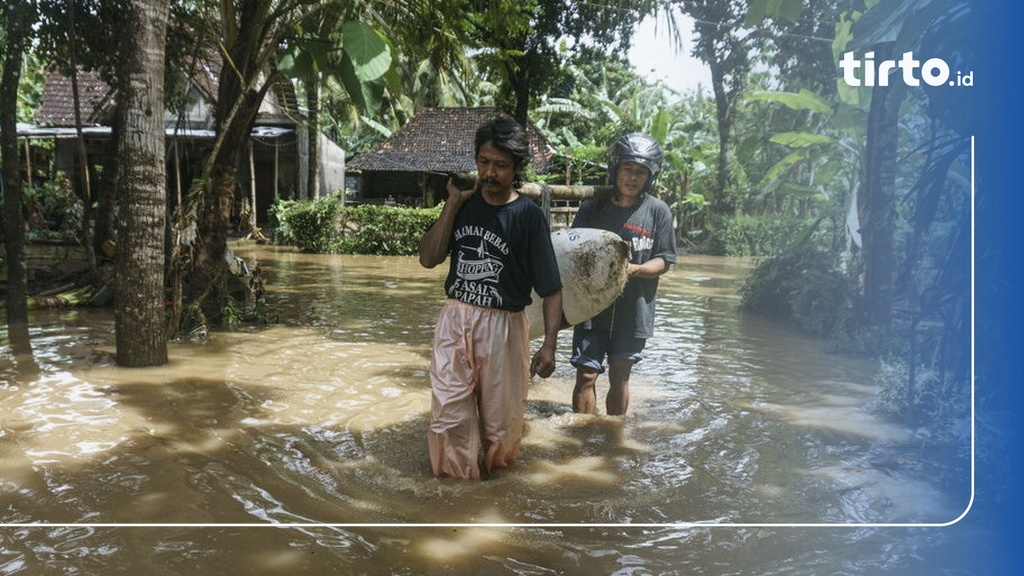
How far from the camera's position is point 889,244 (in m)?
2.78

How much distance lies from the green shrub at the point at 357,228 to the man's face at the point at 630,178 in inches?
443

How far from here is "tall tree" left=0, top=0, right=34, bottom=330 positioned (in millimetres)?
5477

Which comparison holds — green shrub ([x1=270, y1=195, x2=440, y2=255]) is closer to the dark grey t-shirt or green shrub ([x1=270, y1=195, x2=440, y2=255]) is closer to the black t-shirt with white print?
the dark grey t-shirt

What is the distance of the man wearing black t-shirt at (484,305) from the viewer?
8.65 feet

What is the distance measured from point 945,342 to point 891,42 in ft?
2.96

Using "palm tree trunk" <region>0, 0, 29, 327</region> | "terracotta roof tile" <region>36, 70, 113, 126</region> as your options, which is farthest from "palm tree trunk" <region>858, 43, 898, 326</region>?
"terracotta roof tile" <region>36, 70, 113, 126</region>

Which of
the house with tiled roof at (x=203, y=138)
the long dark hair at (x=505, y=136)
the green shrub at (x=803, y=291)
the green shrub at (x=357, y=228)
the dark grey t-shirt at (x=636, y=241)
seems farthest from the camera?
the green shrub at (x=357, y=228)

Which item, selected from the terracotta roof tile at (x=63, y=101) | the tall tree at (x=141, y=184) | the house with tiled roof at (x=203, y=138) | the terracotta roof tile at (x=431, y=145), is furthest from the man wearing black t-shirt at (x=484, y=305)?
the terracotta roof tile at (x=63, y=101)

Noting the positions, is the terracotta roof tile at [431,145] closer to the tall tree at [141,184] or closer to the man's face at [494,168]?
the tall tree at [141,184]

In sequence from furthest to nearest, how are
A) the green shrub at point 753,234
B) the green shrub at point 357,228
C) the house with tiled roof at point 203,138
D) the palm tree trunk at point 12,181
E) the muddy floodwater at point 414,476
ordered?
the green shrub at point 357,228 → the house with tiled roof at point 203,138 → the green shrub at point 753,234 → the palm tree trunk at point 12,181 → the muddy floodwater at point 414,476

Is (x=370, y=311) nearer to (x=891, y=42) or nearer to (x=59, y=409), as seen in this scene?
(x=59, y=409)

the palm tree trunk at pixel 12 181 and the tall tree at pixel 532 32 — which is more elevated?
the tall tree at pixel 532 32

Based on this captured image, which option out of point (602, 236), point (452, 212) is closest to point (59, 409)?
point (452, 212)

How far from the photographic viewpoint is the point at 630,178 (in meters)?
3.40
